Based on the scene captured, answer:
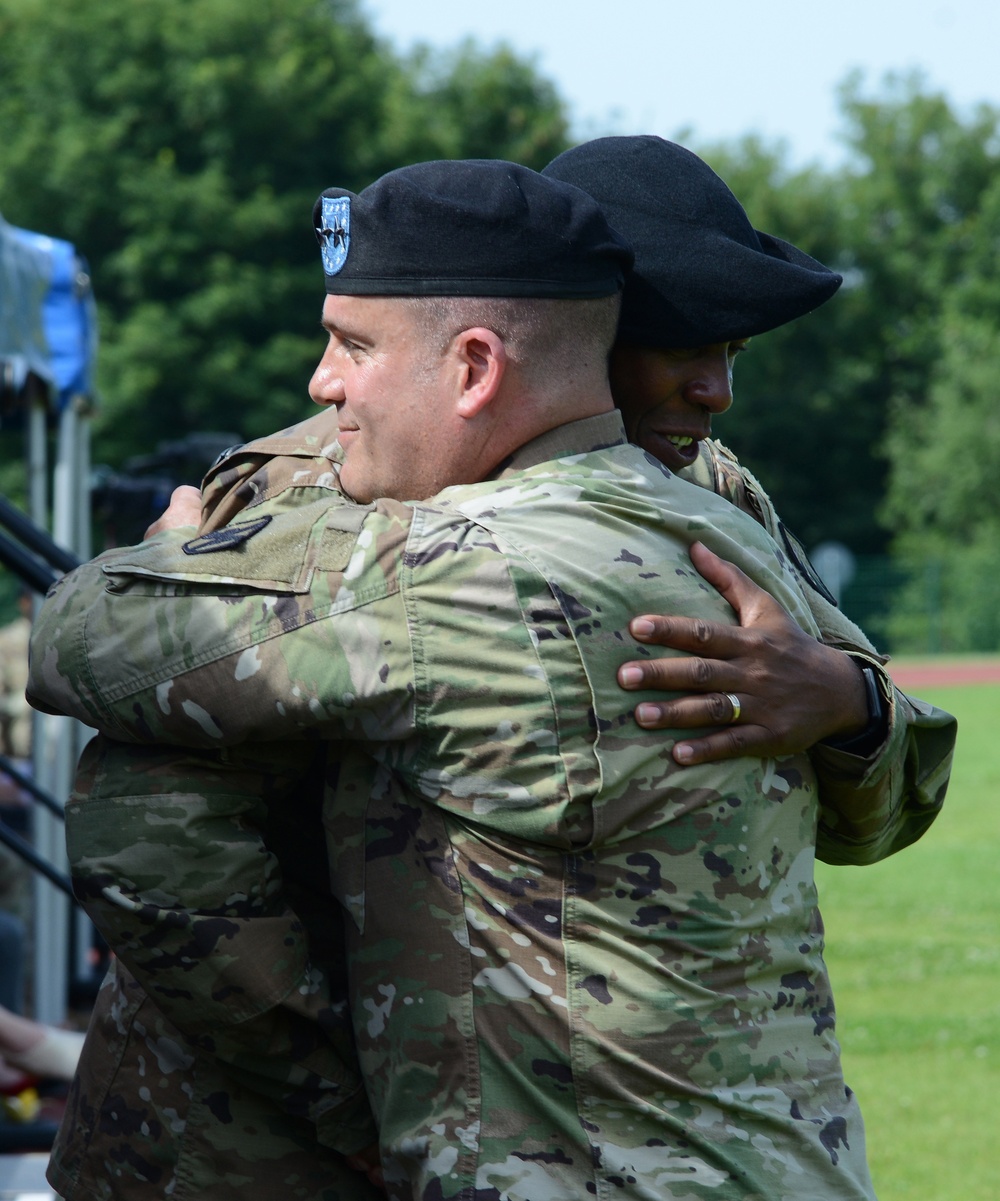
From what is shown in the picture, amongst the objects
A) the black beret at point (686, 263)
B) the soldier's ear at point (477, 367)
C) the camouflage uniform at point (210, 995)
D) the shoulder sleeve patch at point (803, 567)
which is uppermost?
the black beret at point (686, 263)

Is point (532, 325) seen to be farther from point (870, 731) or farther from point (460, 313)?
point (870, 731)

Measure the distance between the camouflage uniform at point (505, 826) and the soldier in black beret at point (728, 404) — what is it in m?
0.11

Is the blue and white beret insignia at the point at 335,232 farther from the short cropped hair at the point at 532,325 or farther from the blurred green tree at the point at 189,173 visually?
the blurred green tree at the point at 189,173

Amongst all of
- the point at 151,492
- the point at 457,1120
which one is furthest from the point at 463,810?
the point at 151,492

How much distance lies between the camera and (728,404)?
2127mm

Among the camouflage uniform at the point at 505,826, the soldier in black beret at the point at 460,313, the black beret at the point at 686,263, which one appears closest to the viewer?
the camouflage uniform at the point at 505,826

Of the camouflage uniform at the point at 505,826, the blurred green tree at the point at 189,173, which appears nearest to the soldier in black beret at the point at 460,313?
the camouflage uniform at the point at 505,826

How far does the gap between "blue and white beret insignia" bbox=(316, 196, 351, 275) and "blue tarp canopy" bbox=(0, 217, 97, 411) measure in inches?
171

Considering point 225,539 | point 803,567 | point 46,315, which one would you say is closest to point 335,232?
point 225,539

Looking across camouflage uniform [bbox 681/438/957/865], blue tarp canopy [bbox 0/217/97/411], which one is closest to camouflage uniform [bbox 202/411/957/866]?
camouflage uniform [bbox 681/438/957/865]

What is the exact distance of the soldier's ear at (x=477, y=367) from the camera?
1.67 metres

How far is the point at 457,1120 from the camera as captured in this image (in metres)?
1.57

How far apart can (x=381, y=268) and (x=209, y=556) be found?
363 mm

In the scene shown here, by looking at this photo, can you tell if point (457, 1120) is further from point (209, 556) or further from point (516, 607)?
point (209, 556)
